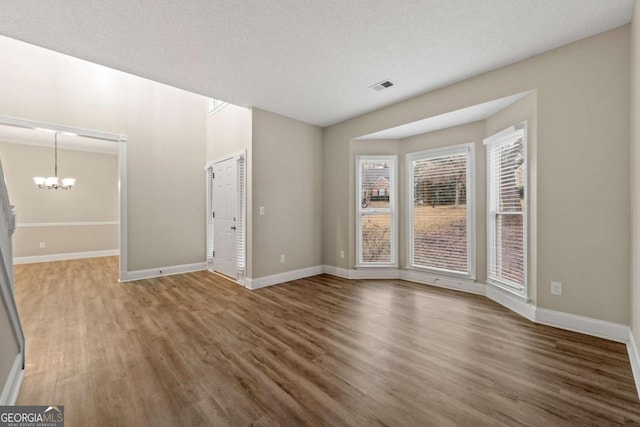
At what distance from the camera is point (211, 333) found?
102 inches

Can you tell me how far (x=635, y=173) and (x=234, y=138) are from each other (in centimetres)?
485

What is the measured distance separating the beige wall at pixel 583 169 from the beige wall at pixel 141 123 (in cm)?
525

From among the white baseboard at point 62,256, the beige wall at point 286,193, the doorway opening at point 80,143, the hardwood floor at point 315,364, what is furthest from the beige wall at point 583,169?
the white baseboard at point 62,256

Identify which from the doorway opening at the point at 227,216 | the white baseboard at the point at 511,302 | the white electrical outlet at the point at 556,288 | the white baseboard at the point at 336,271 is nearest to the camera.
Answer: the white electrical outlet at the point at 556,288

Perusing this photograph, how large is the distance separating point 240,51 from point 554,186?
11.5ft

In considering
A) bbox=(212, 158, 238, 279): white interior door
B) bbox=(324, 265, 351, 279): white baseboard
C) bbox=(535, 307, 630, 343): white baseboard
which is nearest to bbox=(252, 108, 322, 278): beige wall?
bbox=(324, 265, 351, 279): white baseboard

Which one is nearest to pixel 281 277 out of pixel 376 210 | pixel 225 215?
pixel 225 215

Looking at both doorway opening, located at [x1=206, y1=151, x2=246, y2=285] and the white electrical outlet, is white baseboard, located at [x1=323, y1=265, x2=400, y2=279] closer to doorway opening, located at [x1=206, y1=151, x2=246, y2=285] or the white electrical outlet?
doorway opening, located at [x1=206, y1=151, x2=246, y2=285]

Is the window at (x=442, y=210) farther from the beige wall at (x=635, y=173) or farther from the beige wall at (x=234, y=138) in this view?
the beige wall at (x=234, y=138)

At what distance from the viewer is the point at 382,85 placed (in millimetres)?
3377

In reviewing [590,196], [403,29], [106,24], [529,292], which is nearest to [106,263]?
[106,24]

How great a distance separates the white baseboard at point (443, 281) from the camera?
12.2 ft

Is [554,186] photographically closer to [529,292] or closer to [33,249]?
[529,292]

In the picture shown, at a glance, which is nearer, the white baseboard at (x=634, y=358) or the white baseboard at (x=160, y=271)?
the white baseboard at (x=634, y=358)
